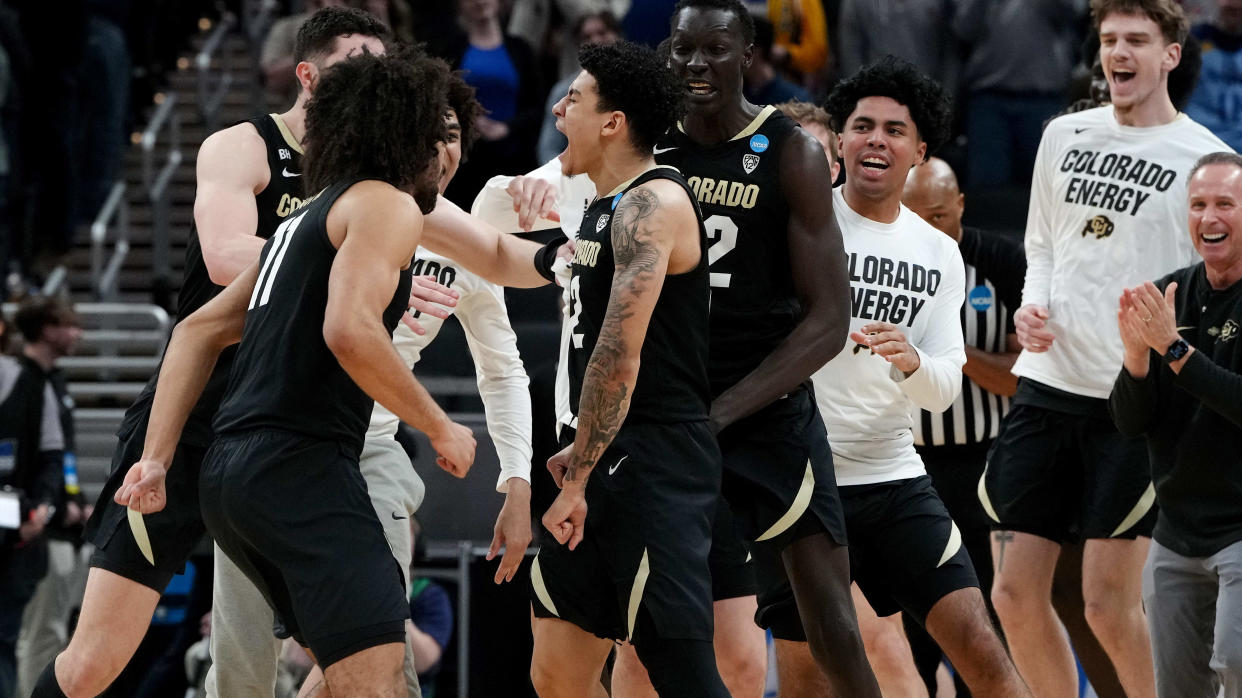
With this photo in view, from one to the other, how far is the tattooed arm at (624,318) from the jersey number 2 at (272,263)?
86 centimetres

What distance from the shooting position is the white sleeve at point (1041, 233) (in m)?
6.56

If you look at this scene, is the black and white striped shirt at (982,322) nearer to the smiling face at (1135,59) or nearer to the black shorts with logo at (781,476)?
the smiling face at (1135,59)

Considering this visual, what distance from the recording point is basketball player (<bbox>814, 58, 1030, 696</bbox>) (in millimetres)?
5352

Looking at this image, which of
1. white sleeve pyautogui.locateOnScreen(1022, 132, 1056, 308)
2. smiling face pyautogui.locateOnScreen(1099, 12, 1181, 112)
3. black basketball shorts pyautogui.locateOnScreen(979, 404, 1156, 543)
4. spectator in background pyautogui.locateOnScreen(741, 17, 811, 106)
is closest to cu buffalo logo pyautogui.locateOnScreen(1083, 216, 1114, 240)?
white sleeve pyautogui.locateOnScreen(1022, 132, 1056, 308)

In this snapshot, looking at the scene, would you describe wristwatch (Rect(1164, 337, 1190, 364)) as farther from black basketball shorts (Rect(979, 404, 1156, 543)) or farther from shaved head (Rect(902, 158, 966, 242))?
shaved head (Rect(902, 158, 966, 242))

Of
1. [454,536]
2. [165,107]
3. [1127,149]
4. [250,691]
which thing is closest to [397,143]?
[250,691]

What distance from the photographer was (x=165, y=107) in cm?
1229

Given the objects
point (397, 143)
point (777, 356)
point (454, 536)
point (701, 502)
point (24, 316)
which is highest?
point (397, 143)

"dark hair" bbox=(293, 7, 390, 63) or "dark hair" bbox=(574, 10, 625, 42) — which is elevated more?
"dark hair" bbox=(574, 10, 625, 42)

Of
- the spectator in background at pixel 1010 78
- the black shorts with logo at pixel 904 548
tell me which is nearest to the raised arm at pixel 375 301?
the black shorts with logo at pixel 904 548

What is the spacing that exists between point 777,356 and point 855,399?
0.82 meters

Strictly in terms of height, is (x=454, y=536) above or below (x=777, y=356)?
below

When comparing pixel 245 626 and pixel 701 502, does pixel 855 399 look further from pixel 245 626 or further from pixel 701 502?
pixel 245 626

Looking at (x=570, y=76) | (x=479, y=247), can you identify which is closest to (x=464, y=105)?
(x=479, y=247)
